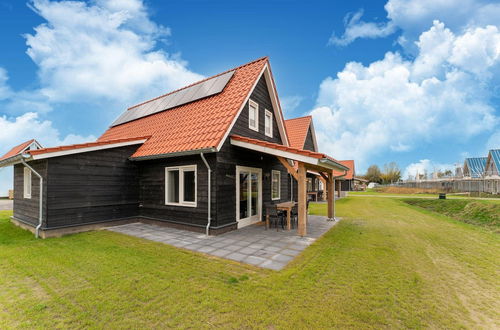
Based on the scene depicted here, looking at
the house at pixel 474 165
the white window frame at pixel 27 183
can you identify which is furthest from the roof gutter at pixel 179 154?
the house at pixel 474 165

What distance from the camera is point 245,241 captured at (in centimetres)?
619

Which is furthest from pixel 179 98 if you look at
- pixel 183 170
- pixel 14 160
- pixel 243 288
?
pixel 243 288

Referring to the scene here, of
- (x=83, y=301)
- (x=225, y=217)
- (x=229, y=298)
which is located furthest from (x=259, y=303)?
(x=225, y=217)

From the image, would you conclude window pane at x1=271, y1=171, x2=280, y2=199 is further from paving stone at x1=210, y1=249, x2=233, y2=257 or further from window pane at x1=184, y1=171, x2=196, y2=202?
paving stone at x1=210, y1=249, x2=233, y2=257

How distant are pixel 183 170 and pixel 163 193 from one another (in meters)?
1.35

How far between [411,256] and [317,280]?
9.78ft

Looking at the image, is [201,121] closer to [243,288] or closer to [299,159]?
[299,159]

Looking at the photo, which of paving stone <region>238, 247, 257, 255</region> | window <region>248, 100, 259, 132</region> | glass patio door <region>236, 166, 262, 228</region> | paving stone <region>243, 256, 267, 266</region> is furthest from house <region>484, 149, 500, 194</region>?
paving stone <region>243, 256, 267, 266</region>

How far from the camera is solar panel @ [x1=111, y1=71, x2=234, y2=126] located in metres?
9.58

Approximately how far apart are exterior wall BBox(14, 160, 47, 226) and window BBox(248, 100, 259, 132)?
688cm

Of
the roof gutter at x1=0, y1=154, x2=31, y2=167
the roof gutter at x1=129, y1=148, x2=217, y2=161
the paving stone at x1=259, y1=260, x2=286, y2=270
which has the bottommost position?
the paving stone at x1=259, y1=260, x2=286, y2=270

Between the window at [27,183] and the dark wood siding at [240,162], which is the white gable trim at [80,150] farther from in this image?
the dark wood siding at [240,162]

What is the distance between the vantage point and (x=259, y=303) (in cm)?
306

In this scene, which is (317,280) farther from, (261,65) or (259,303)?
(261,65)
